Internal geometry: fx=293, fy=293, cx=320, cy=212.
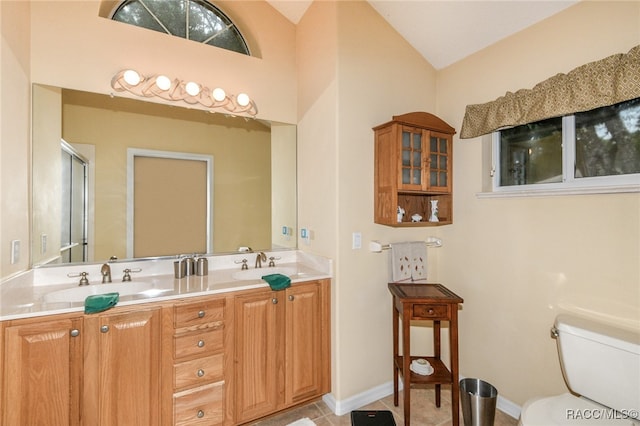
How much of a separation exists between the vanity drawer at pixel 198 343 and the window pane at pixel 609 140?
2.27 meters

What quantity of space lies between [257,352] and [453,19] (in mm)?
2503

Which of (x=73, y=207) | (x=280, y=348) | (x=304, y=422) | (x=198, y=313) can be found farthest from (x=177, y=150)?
(x=304, y=422)

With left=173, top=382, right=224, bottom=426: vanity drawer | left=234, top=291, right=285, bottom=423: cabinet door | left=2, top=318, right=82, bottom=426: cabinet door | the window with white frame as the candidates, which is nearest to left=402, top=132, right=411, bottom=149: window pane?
the window with white frame

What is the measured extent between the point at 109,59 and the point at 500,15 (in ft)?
8.14

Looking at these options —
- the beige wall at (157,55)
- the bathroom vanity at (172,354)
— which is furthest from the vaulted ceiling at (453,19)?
the bathroom vanity at (172,354)

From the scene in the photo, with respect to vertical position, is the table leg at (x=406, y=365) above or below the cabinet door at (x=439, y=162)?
below

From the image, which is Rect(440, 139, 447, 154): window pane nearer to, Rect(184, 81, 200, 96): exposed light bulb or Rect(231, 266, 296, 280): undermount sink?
Rect(231, 266, 296, 280): undermount sink

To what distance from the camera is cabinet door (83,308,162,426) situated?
141 cm

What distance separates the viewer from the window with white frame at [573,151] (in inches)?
58.7

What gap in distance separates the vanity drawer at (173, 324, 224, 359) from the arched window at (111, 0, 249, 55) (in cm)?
205

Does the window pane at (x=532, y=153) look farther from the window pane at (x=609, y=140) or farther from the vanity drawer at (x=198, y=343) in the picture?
the vanity drawer at (x=198, y=343)

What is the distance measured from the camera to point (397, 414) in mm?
1979

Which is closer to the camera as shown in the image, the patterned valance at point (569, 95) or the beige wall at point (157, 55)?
the patterned valance at point (569, 95)

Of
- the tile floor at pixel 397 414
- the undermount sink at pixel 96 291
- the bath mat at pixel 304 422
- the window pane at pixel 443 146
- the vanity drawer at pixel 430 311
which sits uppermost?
the window pane at pixel 443 146
